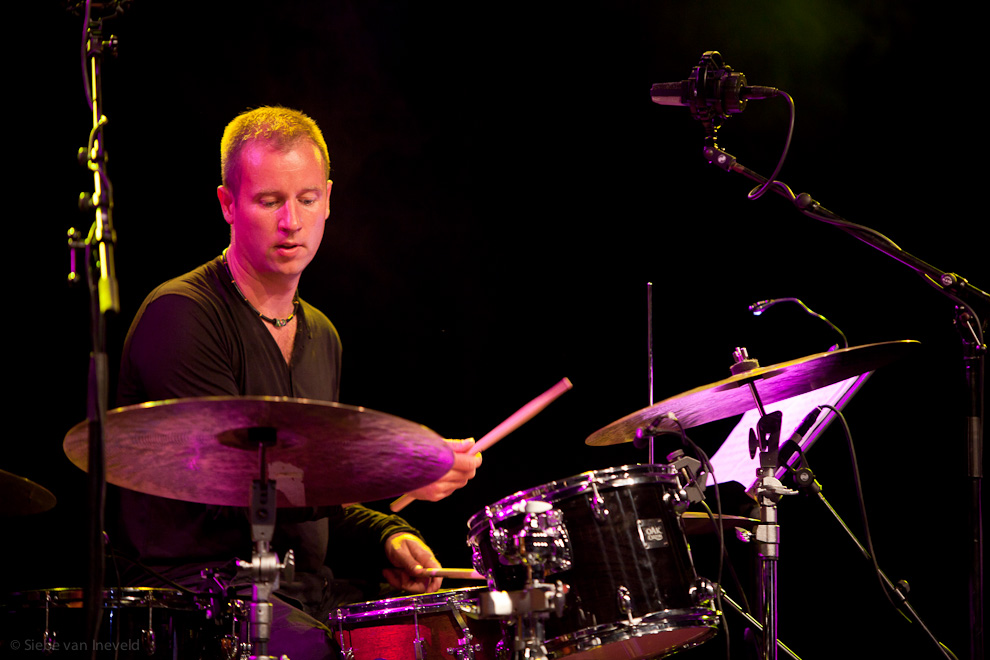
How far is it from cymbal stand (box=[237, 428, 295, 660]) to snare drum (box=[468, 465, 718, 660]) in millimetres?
533

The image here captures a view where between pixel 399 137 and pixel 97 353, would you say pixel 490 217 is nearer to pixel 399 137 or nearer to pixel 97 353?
pixel 399 137

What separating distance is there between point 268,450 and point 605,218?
2.54 m

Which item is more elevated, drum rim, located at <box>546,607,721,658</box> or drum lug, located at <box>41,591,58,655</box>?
drum lug, located at <box>41,591,58,655</box>

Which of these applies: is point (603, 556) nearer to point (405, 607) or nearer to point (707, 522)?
point (405, 607)

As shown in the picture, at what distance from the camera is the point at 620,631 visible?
2.11m

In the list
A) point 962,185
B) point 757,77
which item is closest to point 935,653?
point 962,185

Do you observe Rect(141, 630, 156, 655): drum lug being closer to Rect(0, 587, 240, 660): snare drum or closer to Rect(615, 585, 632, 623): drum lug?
Rect(0, 587, 240, 660): snare drum

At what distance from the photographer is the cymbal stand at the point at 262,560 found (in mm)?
1729

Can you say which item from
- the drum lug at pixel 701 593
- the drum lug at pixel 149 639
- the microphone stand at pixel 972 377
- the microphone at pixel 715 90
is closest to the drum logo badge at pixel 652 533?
the drum lug at pixel 701 593

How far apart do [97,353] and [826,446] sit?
10.1 feet

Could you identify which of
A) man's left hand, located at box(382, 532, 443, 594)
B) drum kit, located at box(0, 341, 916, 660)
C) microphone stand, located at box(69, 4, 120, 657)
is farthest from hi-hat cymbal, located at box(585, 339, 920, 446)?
microphone stand, located at box(69, 4, 120, 657)

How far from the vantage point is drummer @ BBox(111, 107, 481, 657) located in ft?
7.74

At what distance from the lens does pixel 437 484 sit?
86.5 inches

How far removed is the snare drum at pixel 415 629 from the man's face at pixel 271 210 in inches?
41.1
